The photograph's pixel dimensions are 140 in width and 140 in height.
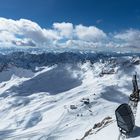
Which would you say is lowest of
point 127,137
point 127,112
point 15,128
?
point 15,128

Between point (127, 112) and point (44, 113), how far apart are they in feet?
516

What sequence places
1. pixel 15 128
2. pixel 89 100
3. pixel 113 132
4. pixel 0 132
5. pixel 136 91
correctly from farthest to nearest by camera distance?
1. pixel 89 100
2. pixel 15 128
3. pixel 0 132
4. pixel 136 91
5. pixel 113 132

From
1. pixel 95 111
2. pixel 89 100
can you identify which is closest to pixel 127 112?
pixel 95 111

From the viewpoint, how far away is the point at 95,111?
161 m

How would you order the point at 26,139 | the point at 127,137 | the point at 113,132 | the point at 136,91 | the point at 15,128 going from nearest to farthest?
1. the point at 127,137
2. the point at 113,132
3. the point at 136,91
4. the point at 26,139
5. the point at 15,128

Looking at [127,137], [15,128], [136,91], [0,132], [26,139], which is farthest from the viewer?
[15,128]

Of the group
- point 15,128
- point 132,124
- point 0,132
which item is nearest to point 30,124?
point 15,128

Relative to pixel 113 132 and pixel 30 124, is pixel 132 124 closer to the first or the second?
pixel 113 132

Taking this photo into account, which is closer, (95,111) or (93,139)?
(93,139)

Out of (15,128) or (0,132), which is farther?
(15,128)

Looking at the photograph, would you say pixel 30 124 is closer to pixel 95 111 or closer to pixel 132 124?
pixel 95 111

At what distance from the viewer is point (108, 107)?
552 ft

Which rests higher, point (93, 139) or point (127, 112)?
point (127, 112)

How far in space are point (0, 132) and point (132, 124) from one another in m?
127
